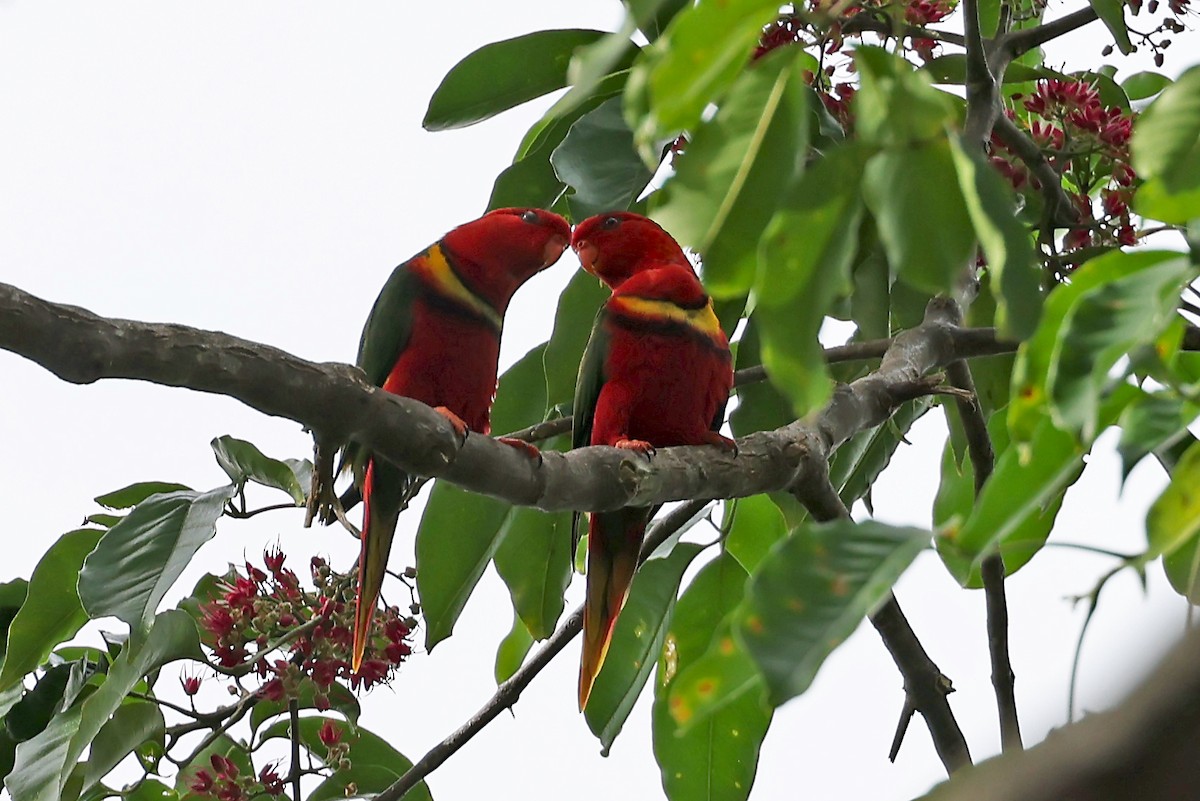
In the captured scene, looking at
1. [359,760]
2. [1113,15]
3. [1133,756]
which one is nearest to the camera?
[1133,756]

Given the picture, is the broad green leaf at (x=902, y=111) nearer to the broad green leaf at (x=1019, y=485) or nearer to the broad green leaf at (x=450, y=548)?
the broad green leaf at (x=1019, y=485)

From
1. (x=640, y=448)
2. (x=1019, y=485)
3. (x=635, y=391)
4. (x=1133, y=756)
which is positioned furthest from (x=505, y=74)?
(x=1133, y=756)

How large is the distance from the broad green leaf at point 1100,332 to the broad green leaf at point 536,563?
1611 millimetres

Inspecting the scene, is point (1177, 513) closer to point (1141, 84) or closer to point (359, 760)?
point (359, 760)

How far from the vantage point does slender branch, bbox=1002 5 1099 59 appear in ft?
7.13

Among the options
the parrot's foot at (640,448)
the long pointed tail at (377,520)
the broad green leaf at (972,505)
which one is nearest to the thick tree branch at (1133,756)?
the broad green leaf at (972,505)

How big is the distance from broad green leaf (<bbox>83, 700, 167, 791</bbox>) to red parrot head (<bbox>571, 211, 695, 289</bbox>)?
3.65 ft

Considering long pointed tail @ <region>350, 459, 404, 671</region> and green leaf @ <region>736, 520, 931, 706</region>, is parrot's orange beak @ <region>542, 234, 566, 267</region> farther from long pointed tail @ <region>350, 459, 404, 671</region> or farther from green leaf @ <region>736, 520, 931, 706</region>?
green leaf @ <region>736, 520, 931, 706</region>

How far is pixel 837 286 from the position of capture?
818mm

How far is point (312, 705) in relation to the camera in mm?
2348

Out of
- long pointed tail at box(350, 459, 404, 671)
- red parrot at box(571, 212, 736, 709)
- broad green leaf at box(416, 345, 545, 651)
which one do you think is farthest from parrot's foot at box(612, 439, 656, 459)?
long pointed tail at box(350, 459, 404, 671)

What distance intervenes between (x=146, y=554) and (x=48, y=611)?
0.35 meters

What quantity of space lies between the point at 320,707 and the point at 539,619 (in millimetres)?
433

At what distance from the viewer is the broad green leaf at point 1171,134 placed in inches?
33.2
